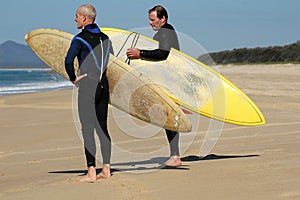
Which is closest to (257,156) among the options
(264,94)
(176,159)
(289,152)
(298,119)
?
(289,152)

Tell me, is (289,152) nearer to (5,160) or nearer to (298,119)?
(5,160)

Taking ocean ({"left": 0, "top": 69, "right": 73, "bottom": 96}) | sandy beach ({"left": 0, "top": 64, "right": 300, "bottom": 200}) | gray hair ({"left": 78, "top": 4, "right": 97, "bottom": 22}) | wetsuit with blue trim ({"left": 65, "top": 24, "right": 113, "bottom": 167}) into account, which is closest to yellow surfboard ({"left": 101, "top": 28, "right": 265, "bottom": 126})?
sandy beach ({"left": 0, "top": 64, "right": 300, "bottom": 200})

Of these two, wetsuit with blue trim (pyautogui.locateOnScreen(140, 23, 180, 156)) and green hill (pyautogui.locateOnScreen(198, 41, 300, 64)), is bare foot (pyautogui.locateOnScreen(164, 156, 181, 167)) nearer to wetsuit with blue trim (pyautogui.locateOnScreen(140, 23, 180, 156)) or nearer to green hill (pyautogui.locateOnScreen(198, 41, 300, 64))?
wetsuit with blue trim (pyautogui.locateOnScreen(140, 23, 180, 156))

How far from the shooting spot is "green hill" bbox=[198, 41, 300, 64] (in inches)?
1923

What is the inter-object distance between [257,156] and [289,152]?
14.2 inches

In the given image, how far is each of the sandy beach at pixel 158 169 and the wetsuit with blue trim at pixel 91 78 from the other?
459 mm

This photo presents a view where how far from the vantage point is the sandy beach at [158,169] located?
3.87 m

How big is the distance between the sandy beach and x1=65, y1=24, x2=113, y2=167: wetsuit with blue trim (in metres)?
0.46

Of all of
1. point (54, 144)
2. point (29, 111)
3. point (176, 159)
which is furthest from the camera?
point (29, 111)

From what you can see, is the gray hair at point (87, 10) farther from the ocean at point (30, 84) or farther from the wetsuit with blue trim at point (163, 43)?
the ocean at point (30, 84)

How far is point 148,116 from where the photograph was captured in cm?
506

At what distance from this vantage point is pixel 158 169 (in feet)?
16.1

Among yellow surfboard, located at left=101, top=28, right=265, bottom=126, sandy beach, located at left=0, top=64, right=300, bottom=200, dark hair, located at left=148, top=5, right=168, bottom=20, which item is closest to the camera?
sandy beach, located at left=0, top=64, right=300, bottom=200

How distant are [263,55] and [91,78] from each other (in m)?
51.0
